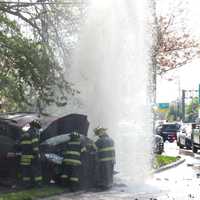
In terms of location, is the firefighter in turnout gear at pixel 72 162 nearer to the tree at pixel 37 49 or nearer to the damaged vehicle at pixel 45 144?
the damaged vehicle at pixel 45 144

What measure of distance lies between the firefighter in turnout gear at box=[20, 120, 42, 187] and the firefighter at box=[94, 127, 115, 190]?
1.61m

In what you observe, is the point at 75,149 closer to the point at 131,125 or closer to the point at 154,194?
the point at 154,194

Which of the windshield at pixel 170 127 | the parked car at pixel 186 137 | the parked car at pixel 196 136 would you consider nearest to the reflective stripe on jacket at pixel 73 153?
the parked car at pixel 196 136

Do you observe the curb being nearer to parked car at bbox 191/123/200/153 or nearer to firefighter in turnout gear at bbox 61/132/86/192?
parked car at bbox 191/123/200/153

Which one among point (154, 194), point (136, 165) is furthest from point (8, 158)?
point (136, 165)

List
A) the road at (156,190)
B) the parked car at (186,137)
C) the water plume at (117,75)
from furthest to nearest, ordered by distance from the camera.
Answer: the parked car at (186,137) → the water plume at (117,75) → the road at (156,190)

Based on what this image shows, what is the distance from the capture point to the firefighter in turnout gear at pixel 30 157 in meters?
Answer: 13.0

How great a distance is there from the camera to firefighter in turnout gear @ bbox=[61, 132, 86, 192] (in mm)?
13391

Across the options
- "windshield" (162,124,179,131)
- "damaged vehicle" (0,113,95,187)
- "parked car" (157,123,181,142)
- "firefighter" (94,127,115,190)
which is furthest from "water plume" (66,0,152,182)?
"windshield" (162,124,179,131)

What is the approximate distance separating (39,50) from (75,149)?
255cm

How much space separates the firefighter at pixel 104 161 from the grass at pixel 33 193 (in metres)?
1.12

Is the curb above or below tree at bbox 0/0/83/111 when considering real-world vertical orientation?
below

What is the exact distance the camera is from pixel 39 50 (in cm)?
1381

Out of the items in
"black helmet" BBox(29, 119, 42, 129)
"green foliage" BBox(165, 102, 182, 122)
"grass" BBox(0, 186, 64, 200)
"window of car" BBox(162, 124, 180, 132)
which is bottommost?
"grass" BBox(0, 186, 64, 200)
